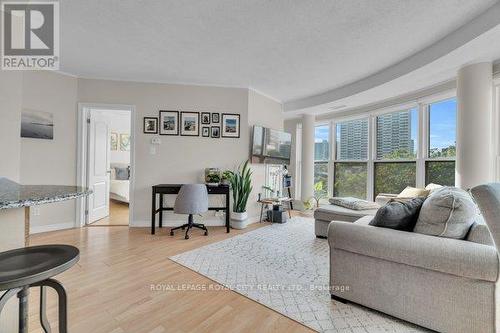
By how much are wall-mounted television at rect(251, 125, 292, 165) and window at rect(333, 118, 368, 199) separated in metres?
1.33

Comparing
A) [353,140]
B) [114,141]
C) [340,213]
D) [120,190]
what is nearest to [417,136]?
[353,140]

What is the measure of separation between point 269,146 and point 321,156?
6.10 feet

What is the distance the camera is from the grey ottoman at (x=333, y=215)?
3.16 meters

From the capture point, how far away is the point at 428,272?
4.85 ft

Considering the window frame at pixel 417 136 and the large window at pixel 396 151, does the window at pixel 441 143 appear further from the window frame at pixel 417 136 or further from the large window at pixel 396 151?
the large window at pixel 396 151

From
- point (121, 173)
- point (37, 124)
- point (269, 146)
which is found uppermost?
point (37, 124)

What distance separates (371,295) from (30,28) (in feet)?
12.9

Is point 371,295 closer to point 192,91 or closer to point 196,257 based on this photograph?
point 196,257

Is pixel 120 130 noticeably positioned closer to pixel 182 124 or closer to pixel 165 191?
pixel 182 124

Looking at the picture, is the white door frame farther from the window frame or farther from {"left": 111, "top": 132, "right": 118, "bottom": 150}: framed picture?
the window frame

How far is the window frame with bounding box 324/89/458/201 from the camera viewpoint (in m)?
3.93

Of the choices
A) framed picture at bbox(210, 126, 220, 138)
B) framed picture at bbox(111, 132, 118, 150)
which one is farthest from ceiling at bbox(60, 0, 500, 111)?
framed picture at bbox(111, 132, 118, 150)

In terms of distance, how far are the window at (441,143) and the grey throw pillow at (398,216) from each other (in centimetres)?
280

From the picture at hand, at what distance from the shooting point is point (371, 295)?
1676 mm
